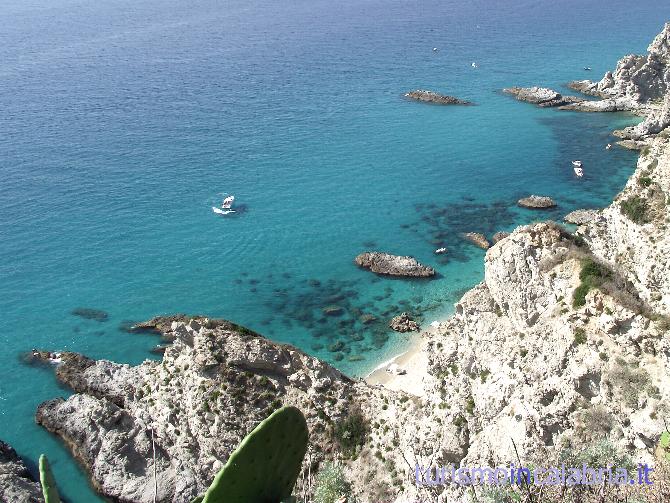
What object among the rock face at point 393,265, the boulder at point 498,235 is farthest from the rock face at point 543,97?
the rock face at point 393,265

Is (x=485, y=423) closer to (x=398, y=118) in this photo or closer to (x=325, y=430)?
(x=325, y=430)

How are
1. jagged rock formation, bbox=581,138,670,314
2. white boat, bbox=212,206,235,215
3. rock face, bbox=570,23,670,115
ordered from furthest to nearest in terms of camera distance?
rock face, bbox=570,23,670,115
white boat, bbox=212,206,235,215
jagged rock formation, bbox=581,138,670,314

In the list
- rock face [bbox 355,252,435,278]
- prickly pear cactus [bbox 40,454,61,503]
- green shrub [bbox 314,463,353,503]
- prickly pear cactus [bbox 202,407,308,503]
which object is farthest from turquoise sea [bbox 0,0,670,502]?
prickly pear cactus [bbox 40,454,61,503]

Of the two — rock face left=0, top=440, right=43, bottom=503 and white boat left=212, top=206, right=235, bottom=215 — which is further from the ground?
rock face left=0, top=440, right=43, bottom=503

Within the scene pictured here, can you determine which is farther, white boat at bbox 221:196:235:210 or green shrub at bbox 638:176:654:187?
white boat at bbox 221:196:235:210

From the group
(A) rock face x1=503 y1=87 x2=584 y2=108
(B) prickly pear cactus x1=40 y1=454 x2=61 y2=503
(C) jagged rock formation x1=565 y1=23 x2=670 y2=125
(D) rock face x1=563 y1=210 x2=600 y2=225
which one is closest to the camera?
(B) prickly pear cactus x1=40 y1=454 x2=61 y2=503

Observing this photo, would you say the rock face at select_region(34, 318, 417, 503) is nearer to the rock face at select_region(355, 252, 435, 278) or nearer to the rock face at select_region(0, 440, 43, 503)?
the rock face at select_region(0, 440, 43, 503)

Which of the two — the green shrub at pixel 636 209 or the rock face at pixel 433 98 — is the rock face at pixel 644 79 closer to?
the rock face at pixel 433 98

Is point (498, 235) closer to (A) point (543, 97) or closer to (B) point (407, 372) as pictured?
(B) point (407, 372)

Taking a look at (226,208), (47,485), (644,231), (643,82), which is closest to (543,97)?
(643,82)
